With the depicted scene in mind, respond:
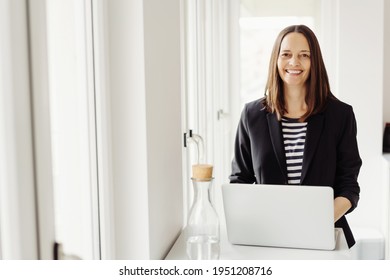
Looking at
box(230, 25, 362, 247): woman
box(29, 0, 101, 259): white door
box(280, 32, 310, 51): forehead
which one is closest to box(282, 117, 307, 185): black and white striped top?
box(230, 25, 362, 247): woman

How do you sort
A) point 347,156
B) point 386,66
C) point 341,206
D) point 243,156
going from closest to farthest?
1. point 341,206
2. point 347,156
3. point 243,156
4. point 386,66

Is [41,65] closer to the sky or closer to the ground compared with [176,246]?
closer to the sky

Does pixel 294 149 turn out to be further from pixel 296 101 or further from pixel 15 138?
pixel 15 138

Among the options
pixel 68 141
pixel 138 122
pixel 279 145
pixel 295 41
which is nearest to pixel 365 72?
pixel 295 41

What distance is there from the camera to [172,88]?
122cm

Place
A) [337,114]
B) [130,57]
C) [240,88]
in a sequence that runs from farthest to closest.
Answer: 1. [240,88]
2. [337,114]
3. [130,57]

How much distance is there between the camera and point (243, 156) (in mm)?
1510

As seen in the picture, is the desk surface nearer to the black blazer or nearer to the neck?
the black blazer

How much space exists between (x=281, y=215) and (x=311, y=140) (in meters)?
0.36

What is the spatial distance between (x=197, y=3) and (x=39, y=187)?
1.67 m

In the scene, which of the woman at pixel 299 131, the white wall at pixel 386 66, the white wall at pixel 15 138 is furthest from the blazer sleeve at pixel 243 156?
the white wall at pixel 386 66
